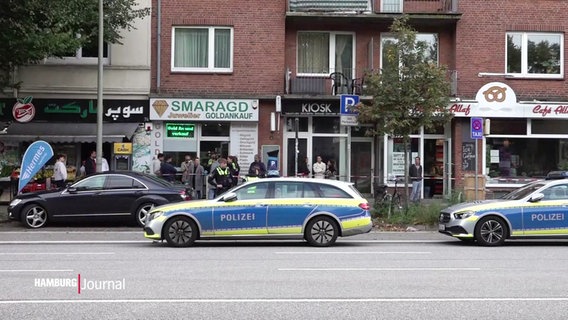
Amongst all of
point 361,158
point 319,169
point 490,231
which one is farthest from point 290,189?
point 361,158

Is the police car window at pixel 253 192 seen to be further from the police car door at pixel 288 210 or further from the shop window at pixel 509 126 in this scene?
the shop window at pixel 509 126

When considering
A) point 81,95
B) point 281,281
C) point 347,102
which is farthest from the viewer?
point 81,95

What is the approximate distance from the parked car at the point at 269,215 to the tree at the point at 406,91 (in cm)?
542

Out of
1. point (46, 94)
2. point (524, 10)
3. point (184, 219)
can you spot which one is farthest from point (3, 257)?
point (524, 10)

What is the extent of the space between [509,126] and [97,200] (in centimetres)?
1470

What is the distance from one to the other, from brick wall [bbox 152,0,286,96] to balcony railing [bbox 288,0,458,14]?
33.8 inches

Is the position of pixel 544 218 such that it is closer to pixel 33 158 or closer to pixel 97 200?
pixel 97 200

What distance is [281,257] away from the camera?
12.4 metres

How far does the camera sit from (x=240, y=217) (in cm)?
1391

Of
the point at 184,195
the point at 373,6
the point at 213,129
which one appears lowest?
the point at 184,195

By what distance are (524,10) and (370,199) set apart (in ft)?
28.9

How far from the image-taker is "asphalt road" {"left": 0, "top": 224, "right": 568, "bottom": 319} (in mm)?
7492

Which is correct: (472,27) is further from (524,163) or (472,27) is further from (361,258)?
(361,258)

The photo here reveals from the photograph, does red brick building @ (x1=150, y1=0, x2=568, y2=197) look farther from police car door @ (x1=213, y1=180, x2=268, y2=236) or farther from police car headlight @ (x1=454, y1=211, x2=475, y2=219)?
police car door @ (x1=213, y1=180, x2=268, y2=236)
